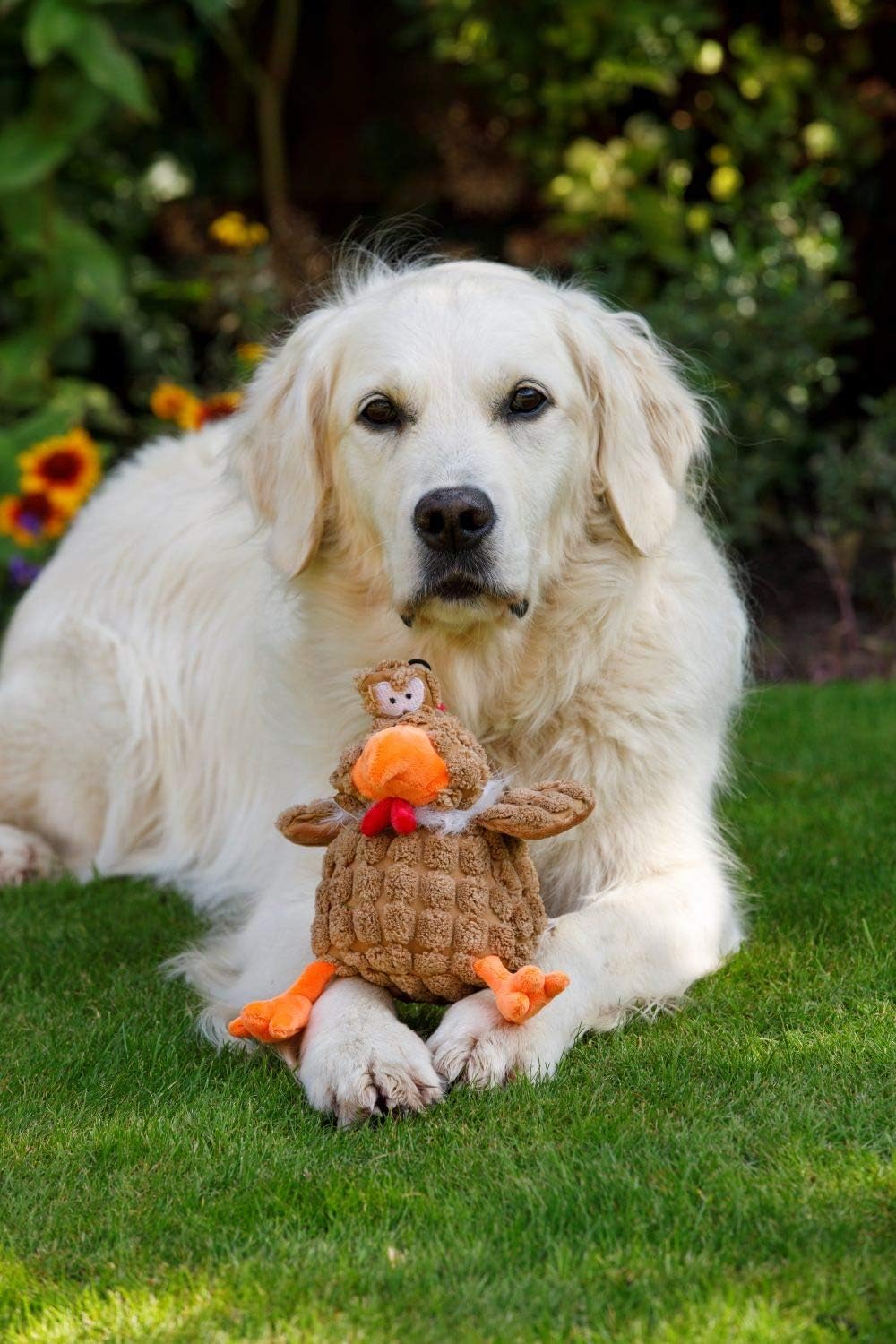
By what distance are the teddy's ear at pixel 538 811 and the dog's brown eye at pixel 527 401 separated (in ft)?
2.64

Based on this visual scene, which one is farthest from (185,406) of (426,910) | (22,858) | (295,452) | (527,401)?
(426,910)

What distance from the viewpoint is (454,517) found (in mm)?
2824

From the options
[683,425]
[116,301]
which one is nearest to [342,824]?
[683,425]

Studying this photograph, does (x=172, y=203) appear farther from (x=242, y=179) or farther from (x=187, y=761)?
(x=187, y=761)

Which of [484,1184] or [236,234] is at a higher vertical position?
[484,1184]

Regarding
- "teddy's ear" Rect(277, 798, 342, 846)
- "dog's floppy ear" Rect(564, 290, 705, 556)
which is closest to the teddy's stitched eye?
"teddy's ear" Rect(277, 798, 342, 846)

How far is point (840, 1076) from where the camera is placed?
2.48 meters

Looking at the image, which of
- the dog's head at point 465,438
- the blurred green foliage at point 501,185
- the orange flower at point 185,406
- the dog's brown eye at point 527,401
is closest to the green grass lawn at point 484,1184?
the dog's head at point 465,438

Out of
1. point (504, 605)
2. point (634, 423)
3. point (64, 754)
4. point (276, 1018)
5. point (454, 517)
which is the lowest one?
point (64, 754)

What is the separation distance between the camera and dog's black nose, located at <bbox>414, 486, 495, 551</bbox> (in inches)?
111

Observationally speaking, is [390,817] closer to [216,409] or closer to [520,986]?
[520,986]

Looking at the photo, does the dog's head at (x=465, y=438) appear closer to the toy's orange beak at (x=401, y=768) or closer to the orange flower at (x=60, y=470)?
the toy's orange beak at (x=401, y=768)

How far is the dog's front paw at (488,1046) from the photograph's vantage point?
8.23ft

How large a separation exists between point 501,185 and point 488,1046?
6853mm
